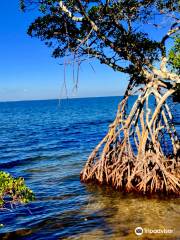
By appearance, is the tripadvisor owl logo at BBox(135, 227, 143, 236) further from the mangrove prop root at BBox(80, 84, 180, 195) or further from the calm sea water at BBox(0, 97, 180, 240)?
the mangrove prop root at BBox(80, 84, 180, 195)

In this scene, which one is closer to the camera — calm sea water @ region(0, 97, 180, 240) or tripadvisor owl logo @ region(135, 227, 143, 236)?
tripadvisor owl logo @ region(135, 227, 143, 236)

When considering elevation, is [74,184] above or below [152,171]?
below

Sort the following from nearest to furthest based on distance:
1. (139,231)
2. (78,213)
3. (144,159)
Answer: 1. (139,231)
2. (78,213)
3. (144,159)

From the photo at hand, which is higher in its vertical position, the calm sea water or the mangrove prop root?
the mangrove prop root

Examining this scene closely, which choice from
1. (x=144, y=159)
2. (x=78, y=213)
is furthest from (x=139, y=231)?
(x=144, y=159)

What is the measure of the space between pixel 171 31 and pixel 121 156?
14.8ft

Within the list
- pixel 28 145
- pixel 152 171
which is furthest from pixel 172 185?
pixel 28 145

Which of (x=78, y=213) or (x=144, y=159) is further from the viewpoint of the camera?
(x=144, y=159)

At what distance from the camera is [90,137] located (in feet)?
104

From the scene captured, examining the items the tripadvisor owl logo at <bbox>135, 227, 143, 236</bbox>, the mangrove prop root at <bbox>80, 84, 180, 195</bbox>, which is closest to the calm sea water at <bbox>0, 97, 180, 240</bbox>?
the tripadvisor owl logo at <bbox>135, 227, 143, 236</bbox>

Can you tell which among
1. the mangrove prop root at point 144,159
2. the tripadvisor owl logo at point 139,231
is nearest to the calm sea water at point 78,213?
the tripadvisor owl logo at point 139,231

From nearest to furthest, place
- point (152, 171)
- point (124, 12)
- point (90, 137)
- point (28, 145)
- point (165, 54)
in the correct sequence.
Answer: point (124, 12), point (165, 54), point (152, 171), point (28, 145), point (90, 137)

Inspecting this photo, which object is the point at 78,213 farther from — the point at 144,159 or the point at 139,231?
the point at 144,159

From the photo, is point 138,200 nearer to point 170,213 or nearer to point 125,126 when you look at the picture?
point 170,213
